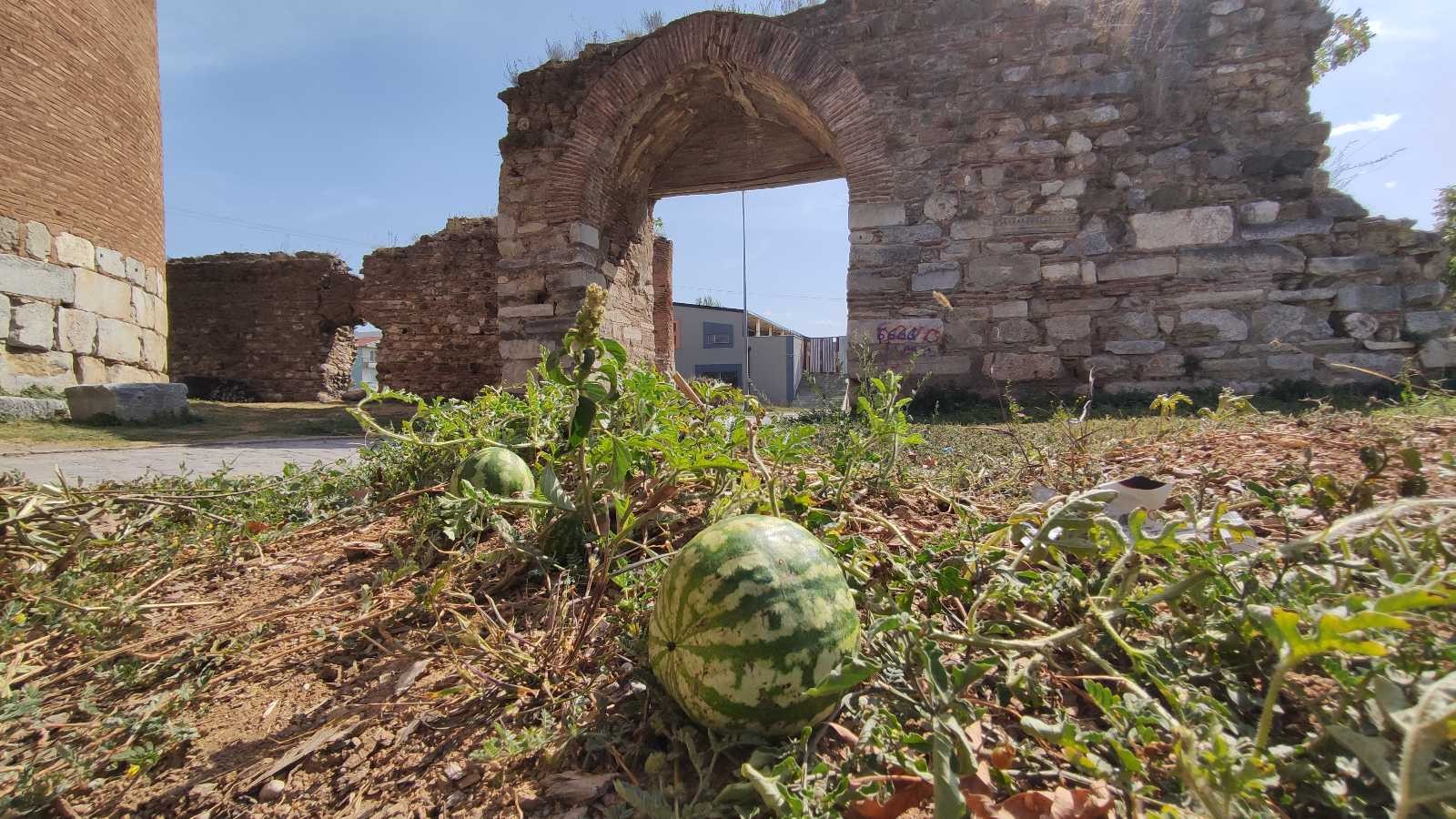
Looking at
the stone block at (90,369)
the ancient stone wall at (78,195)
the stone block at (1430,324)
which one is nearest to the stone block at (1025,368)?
the stone block at (1430,324)

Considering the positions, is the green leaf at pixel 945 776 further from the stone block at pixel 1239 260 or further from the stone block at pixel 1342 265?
the stone block at pixel 1342 265

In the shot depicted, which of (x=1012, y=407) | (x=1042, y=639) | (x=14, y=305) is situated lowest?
(x=1042, y=639)

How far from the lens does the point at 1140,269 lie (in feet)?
21.0

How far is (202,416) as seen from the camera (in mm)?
8516

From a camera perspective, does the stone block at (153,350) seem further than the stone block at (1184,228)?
Yes

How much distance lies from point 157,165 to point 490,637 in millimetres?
12642

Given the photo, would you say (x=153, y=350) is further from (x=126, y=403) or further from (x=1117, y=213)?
(x=1117, y=213)

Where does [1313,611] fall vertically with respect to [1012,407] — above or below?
below

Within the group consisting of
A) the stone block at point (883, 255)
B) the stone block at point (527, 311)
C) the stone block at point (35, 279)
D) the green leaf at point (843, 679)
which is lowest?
the green leaf at point (843, 679)

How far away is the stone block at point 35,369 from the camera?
23.4ft

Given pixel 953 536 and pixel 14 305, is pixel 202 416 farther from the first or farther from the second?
pixel 953 536

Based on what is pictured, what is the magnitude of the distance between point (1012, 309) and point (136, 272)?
38.8 feet

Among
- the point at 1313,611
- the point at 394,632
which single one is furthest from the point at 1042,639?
the point at 394,632

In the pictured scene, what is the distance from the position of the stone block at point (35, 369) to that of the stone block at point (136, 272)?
5.26ft
